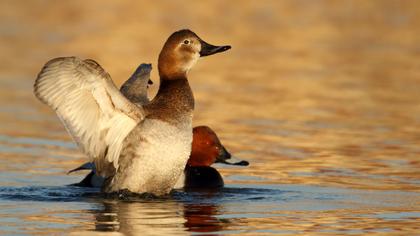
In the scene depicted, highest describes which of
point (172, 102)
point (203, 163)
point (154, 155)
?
point (172, 102)

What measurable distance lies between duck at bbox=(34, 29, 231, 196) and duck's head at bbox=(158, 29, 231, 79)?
4.6 inches

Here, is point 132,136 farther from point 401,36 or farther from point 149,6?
point 149,6

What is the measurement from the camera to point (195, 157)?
1136 cm

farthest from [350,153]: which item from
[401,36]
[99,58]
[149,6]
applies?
[149,6]

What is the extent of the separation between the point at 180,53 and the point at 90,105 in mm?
974

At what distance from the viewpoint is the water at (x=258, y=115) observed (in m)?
8.63

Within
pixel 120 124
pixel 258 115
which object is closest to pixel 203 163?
pixel 120 124

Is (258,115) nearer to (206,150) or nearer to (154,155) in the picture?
(206,150)

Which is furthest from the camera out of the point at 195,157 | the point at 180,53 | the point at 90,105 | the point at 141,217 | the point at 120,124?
the point at 195,157

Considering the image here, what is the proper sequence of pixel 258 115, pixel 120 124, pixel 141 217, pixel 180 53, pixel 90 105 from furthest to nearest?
1. pixel 258 115
2. pixel 180 53
3. pixel 120 124
4. pixel 90 105
5. pixel 141 217

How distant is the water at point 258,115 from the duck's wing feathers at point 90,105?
1.37ft

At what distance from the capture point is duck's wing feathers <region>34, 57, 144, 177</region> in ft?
29.1

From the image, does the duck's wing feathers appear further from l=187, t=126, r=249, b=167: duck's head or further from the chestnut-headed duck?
l=187, t=126, r=249, b=167: duck's head

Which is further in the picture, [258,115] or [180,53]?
[258,115]
